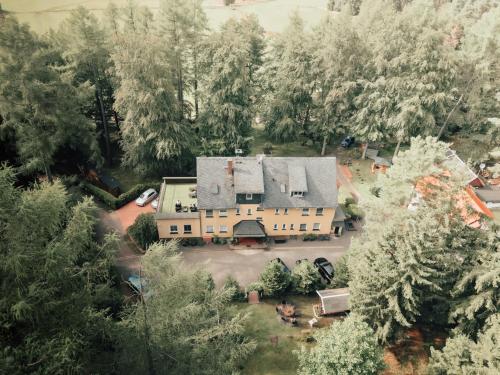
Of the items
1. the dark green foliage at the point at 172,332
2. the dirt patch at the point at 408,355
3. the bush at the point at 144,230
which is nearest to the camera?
the dark green foliage at the point at 172,332

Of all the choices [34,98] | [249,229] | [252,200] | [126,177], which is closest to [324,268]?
[249,229]

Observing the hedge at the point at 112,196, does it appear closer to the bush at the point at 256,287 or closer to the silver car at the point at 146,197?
the silver car at the point at 146,197

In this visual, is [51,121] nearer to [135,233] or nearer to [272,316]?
[135,233]

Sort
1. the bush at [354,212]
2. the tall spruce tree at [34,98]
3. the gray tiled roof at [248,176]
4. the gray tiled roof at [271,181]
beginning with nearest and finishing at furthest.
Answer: the tall spruce tree at [34,98] → the gray tiled roof at [248,176] → the gray tiled roof at [271,181] → the bush at [354,212]

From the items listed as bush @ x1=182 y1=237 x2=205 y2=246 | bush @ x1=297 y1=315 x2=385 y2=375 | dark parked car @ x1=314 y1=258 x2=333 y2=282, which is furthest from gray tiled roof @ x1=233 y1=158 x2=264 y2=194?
bush @ x1=297 y1=315 x2=385 y2=375

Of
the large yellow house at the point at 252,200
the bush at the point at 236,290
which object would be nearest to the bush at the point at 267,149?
the large yellow house at the point at 252,200

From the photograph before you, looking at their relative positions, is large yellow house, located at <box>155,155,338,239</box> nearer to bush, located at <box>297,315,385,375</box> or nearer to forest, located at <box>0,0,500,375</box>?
forest, located at <box>0,0,500,375</box>

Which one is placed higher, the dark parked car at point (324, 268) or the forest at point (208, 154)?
the forest at point (208, 154)

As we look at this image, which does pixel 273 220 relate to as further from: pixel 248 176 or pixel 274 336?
pixel 274 336
